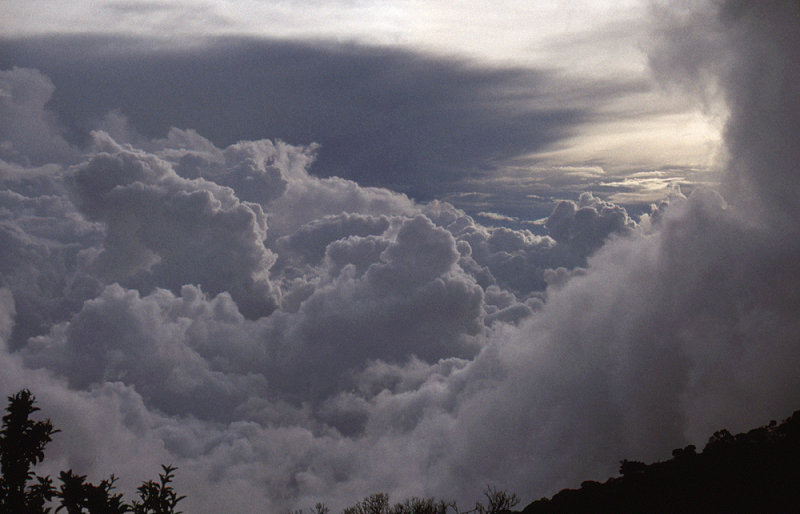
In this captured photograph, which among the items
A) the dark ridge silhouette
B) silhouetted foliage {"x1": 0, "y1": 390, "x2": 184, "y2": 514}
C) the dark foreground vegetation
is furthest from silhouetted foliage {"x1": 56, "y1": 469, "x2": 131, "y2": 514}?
the dark ridge silhouette

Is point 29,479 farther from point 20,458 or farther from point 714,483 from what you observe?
point 714,483

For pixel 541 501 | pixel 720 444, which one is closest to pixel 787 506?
pixel 720 444

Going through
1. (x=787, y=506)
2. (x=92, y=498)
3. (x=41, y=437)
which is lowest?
(x=787, y=506)

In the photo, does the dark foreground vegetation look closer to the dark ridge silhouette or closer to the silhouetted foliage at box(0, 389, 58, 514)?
the dark ridge silhouette

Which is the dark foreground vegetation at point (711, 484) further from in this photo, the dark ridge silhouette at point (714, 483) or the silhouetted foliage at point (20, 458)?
the silhouetted foliage at point (20, 458)

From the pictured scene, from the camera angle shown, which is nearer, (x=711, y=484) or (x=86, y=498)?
(x=86, y=498)

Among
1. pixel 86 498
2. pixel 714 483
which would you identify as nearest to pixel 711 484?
pixel 714 483

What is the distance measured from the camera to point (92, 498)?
27.2m

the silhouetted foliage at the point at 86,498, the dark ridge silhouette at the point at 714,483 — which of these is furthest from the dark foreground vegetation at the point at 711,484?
the silhouetted foliage at the point at 86,498

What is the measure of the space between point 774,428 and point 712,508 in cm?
2828

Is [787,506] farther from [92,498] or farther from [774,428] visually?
[92,498]

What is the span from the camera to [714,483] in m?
77.8

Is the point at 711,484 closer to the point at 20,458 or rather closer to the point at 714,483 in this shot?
the point at 714,483

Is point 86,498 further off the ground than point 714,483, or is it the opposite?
point 86,498
